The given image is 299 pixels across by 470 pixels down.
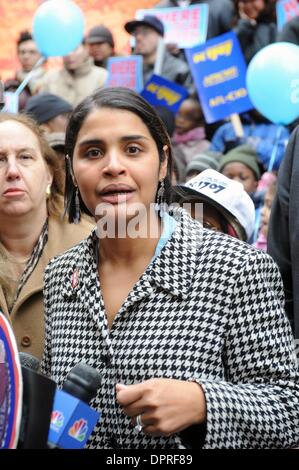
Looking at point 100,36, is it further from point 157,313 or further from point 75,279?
point 157,313

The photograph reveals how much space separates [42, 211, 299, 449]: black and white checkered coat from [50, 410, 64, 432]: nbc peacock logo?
0.40 m

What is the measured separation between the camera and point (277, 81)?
18.7 ft

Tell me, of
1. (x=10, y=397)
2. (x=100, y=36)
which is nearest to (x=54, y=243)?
(x=10, y=397)

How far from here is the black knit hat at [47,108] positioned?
652 cm

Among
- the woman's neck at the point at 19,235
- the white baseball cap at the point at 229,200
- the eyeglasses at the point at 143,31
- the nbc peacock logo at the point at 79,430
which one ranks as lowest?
the nbc peacock logo at the point at 79,430

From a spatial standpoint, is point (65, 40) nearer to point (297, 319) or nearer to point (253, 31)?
point (253, 31)

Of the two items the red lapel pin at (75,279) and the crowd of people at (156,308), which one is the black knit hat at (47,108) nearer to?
the crowd of people at (156,308)

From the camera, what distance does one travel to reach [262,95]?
5.94m

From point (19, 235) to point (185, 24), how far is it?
17.6 ft

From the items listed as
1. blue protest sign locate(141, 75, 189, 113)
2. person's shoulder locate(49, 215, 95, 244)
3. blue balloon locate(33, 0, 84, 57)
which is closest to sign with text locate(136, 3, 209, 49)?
blue balloon locate(33, 0, 84, 57)

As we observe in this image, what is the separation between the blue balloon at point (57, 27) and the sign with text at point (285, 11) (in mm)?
1653

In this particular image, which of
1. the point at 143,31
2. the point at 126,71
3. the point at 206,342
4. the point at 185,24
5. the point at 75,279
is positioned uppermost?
the point at 185,24

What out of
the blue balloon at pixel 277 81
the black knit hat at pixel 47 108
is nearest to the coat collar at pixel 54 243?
the blue balloon at pixel 277 81

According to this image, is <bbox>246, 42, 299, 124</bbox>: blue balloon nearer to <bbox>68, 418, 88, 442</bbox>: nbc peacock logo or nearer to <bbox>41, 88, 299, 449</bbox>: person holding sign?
<bbox>41, 88, 299, 449</bbox>: person holding sign
